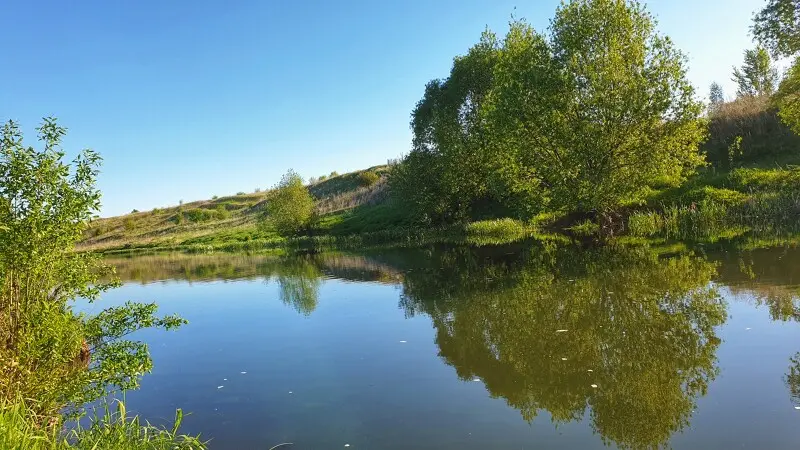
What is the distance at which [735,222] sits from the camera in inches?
1196

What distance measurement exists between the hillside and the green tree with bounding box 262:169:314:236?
2.98 metres

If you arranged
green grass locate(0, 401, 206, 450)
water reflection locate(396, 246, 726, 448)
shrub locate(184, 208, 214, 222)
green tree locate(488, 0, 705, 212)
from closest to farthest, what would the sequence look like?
1. green grass locate(0, 401, 206, 450)
2. water reflection locate(396, 246, 726, 448)
3. green tree locate(488, 0, 705, 212)
4. shrub locate(184, 208, 214, 222)

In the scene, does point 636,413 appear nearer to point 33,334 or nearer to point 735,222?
point 33,334

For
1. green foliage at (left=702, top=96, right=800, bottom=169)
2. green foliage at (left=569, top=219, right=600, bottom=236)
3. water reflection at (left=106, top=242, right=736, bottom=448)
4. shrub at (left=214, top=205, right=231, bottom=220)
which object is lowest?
green foliage at (left=569, top=219, right=600, bottom=236)

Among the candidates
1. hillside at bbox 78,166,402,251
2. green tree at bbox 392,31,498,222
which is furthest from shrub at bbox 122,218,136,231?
green tree at bbox 392,31,498,222

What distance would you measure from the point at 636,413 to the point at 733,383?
2.02 metres

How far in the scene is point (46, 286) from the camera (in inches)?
315

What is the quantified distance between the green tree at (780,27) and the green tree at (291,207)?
2304 inches

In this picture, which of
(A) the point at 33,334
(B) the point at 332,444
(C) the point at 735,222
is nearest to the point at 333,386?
(B) the point at 332,444

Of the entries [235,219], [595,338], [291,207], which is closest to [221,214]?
[235,219]

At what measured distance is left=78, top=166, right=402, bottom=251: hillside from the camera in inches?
2959

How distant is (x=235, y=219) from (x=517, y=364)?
361 feet

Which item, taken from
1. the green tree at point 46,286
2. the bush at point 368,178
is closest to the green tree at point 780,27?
the green tree at point 46,286

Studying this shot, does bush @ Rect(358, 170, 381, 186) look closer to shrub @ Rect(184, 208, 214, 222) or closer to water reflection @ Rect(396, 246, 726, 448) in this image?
shrub @ Rect(184, 208, 214, 222)
